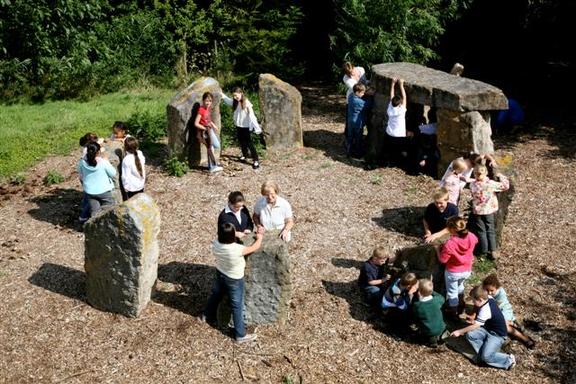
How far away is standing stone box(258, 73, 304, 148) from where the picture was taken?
1371 cm

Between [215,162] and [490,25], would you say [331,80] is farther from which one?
[215,162]

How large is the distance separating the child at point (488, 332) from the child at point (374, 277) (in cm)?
126

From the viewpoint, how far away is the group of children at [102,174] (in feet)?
34.8

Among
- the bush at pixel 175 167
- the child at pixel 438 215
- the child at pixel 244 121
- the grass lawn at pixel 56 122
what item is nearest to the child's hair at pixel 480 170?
the child at pixel 438 215

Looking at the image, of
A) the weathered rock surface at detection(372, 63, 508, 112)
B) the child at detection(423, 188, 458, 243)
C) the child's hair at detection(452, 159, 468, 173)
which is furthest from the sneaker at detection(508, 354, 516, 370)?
the weathered rock surface at detection(372, 63, 508, 112)

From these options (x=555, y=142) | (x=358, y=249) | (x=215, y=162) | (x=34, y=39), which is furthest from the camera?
(x=34, y=39)

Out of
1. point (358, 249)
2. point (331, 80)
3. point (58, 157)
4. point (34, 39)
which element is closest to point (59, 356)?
point (358, 249)

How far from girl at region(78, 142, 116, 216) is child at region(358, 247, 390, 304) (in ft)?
14.9

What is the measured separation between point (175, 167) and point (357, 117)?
155 inches

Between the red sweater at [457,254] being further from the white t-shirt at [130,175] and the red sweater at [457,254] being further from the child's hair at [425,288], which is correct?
the white t-shirt at [130,175]

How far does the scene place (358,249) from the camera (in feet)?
34.3

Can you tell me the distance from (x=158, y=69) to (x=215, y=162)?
742 cm

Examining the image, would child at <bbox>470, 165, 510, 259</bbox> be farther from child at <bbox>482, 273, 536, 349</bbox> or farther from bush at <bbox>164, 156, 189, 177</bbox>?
bush at <bbox>164, 156, 189, 177</bbox>

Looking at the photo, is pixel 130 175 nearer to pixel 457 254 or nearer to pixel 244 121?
pixel 244 121
